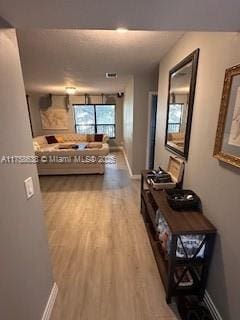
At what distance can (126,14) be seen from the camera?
35.1 inches

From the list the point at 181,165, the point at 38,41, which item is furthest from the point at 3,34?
the point at 181,165

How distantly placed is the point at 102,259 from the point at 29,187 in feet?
4.24

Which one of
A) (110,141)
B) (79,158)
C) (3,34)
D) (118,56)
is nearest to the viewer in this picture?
(3,34)

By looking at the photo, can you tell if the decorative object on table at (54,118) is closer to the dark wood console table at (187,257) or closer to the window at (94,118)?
the window at (94,118)

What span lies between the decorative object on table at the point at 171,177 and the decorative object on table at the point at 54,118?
6.46 metres

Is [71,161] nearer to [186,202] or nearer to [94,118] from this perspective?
[186,202]

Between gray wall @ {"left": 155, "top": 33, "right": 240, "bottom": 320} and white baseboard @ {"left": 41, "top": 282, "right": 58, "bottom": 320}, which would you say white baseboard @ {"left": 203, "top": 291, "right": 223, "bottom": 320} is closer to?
gray wall @ {"left": 155, "top": 33, "right": 240, "bottom": 320}

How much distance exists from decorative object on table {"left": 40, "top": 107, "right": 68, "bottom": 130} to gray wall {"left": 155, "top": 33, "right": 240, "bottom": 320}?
6.76 metres

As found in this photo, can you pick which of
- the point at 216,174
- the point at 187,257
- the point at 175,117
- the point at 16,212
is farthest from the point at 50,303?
the point at 175,117

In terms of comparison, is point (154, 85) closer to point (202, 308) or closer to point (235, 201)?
point (235, 201)

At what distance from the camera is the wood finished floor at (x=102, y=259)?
1504 millimetres

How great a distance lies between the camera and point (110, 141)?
841 centimetres

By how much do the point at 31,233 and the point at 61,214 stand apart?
5.82ft

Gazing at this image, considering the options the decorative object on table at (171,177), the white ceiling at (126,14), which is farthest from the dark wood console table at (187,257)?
the white ceiling at (126,14)
